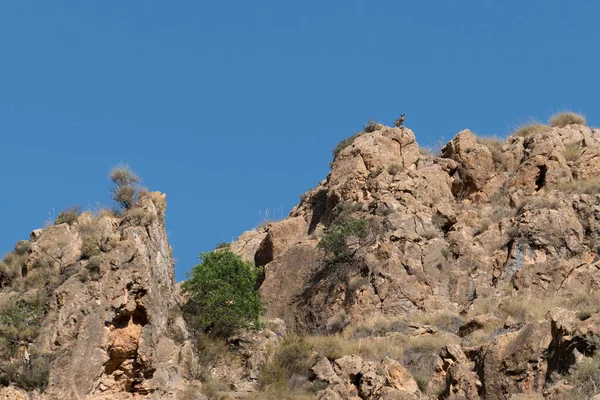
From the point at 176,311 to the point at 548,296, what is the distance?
34.6ft

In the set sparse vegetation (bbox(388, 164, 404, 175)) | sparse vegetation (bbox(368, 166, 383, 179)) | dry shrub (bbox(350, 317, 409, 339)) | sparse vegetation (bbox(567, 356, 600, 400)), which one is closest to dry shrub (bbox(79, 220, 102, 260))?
A: dry shrub (bbox(350, 317, 409, 339))

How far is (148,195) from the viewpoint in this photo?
102 ft

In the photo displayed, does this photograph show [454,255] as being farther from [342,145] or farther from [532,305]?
[342,145]

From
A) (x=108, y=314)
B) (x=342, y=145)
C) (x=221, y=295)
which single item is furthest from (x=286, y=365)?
(x=342, y=145)

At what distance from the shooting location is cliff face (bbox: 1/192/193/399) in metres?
25.9

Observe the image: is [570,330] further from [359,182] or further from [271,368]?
[359,182]

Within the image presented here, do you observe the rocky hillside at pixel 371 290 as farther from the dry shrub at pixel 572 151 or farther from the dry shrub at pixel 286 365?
the dry shrub at pixel 572 151

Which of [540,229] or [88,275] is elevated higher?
[540,229]

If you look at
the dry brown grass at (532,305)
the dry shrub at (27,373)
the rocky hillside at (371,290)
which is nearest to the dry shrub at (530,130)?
the rocky hillside at (371,290)

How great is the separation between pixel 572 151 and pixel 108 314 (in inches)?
775

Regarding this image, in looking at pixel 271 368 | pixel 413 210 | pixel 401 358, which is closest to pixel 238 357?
pixel 271 368

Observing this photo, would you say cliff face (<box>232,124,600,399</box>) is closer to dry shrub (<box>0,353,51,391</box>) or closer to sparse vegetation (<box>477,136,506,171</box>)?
sparse vegetation (<box>477,136,506,171</box>)

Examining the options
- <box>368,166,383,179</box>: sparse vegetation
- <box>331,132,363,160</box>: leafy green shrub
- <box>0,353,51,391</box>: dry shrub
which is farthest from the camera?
<box>331,132,363,160</box>: leafy green shrub

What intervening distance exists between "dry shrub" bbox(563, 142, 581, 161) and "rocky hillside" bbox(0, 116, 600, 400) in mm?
162
